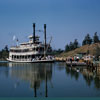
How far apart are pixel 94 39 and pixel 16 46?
5598 cm

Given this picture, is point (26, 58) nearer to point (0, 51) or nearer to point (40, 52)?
point (40, 52)

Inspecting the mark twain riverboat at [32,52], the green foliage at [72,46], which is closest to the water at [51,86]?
the mark twain riverboat at [32,52]

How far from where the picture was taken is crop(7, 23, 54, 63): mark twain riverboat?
8669 cm

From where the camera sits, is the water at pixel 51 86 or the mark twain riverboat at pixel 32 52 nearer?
the water at pixel 51 86

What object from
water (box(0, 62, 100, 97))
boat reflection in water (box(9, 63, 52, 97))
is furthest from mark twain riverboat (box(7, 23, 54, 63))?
water (box(0, 62, 100, 97))

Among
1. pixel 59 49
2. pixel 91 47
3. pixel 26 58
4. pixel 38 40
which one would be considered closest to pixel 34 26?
pixel 38 40

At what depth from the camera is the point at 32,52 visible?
88.1 meters

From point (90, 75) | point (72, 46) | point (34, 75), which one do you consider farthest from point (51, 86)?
point (72, 46)

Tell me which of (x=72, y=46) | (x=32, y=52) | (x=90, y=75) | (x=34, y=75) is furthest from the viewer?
(x=72, y=46)

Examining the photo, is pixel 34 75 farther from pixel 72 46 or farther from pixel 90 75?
pixel 72 46

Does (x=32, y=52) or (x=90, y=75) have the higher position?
(x=32, y=52)

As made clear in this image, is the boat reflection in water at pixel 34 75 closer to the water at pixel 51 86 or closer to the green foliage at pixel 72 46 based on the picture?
the water at pixel 51 86

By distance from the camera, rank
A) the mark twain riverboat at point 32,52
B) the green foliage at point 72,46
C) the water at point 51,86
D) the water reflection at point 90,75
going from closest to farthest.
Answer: the water at point 51,86 → the water reflection at point 90,75 → the mark twain riverboat at point 32,52 → the green foliage at point 72,46

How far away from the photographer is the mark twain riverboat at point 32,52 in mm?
86688
